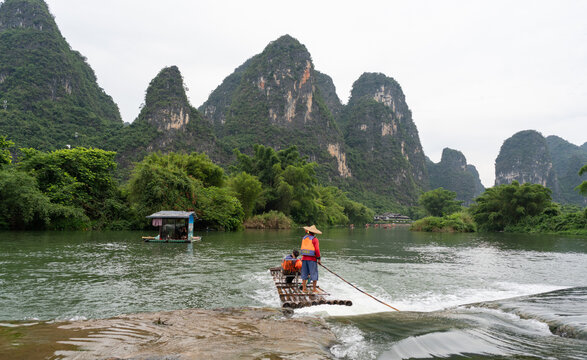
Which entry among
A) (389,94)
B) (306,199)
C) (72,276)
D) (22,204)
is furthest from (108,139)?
(389,94)

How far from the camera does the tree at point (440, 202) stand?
206 ft

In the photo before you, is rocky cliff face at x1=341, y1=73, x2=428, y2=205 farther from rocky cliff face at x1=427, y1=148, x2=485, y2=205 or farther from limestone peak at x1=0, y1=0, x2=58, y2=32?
limestone peak at x1=0, y1=0, x2=58, y2=32

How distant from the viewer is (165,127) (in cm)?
8194

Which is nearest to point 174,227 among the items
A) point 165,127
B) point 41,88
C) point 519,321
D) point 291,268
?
point 291,268

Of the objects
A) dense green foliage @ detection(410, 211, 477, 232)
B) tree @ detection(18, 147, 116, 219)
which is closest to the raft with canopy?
tree @ detection(18, 147, 116, 219)

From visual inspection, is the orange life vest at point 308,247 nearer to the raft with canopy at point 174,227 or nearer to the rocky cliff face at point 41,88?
the raft with canopy at point 174,227

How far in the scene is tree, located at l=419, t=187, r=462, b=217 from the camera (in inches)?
2467

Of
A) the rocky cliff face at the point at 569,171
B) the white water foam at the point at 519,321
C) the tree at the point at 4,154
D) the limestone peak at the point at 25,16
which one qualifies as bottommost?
the white water foam at the point at 519,321

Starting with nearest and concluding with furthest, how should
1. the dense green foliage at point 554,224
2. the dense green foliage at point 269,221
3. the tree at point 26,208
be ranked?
the tree at point 26,208 < the dense green foliage at point 554,224 < the dense green foliage at point 269,221

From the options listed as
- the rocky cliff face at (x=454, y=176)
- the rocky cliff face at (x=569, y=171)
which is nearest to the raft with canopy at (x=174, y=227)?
the rocky cliff face at (x=569, y=171)

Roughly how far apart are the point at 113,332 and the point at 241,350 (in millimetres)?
1908

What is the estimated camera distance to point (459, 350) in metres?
4.68

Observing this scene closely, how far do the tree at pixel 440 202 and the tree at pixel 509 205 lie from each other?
13496 mm

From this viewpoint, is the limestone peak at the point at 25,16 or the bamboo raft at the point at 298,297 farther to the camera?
the limestone peak at the point at 25,16
